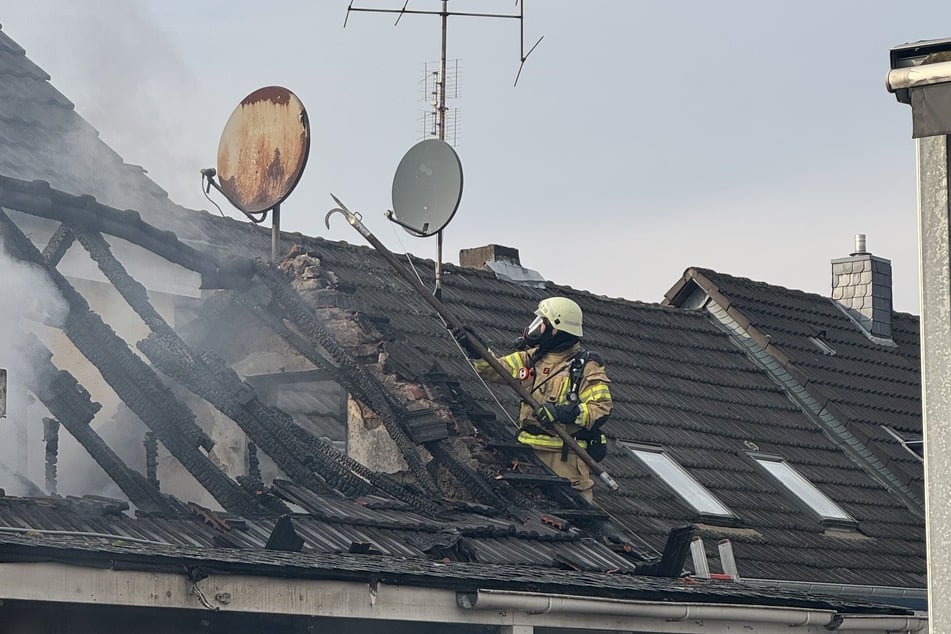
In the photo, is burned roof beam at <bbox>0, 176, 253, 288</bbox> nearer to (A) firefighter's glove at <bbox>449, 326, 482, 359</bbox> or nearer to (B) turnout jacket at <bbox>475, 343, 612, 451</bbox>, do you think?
(A) firefighter's glove at <bbox>449, 326, 482, 359</bbox>

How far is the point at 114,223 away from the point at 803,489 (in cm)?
815

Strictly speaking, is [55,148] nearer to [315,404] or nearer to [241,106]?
[241,106]

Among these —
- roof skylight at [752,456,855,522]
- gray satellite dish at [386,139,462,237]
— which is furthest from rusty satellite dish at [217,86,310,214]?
roof skylight at [752,456,855,522]

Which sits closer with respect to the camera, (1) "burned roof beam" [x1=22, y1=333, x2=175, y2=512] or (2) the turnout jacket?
(1) "burned roof beam" [x1=22, y1=333, x2=175, y2=512]

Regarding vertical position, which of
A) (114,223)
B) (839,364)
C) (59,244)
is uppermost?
(839,364)

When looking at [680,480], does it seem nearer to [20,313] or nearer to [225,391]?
[225,391]

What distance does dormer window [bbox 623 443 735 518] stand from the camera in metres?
17.6

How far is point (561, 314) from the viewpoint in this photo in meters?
15.3

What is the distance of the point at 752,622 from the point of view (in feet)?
42.9

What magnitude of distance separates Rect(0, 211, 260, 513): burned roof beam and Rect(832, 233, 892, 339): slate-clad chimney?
45.0 ft

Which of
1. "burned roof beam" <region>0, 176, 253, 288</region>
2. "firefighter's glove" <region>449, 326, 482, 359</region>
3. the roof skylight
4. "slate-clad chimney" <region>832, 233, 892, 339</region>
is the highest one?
"slate-clad chimney" <region>832, 233, 892, 339</region>

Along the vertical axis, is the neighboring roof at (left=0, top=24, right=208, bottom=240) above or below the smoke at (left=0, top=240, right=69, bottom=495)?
above

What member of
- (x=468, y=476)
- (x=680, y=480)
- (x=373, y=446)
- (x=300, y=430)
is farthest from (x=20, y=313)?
(x=680, y=480)

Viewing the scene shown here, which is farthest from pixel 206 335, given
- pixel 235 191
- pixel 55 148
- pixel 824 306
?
pixel 824 306
